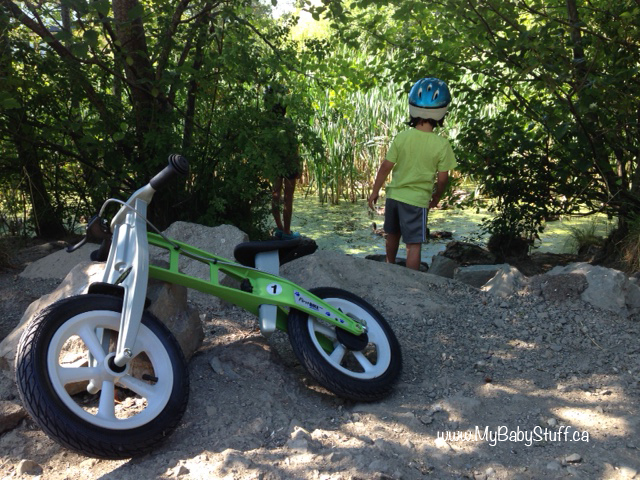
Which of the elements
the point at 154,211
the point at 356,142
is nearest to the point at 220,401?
the point at 154,211

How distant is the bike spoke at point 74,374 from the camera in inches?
85.3

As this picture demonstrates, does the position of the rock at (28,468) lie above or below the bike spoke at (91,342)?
below

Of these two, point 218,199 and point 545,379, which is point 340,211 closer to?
point 218,199

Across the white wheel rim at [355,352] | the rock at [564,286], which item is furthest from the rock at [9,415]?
the rock at [564,286]

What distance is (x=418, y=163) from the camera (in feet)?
15.4

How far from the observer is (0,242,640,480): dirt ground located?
2.23 meters

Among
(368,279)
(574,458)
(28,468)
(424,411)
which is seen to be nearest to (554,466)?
(574,458)

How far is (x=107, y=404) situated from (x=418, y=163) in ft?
10.3

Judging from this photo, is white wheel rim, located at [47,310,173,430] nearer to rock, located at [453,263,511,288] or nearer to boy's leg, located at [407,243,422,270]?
boy's leg, located at [407,243,422,270]

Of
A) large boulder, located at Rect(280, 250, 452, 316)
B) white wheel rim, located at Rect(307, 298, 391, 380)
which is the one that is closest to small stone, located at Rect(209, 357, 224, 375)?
white wheel rim, located at Rect(307, 298, 391, 380)

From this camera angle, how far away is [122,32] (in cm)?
488

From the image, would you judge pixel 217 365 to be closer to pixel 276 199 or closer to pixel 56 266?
pixel 56 266

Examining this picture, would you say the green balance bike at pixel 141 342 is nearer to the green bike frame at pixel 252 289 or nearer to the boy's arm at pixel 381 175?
the green bike frame at pixel 252 289

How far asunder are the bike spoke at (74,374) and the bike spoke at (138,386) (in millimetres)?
105
